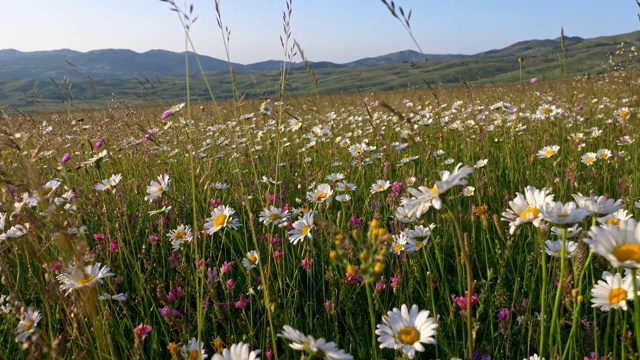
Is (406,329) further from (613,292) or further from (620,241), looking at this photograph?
(613,292)

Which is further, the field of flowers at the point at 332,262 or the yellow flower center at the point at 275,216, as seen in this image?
the yellow flower center at the point at 275,216

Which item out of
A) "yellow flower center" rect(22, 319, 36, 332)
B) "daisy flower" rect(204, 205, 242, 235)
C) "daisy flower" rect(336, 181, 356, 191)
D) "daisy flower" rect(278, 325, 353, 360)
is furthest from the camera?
"daisy flower" rect(336, 181, 356, 191)

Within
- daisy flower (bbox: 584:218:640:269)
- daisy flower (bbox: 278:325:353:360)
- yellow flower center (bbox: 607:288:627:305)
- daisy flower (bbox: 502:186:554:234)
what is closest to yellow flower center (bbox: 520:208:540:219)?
daisy flower (bbox: 502:186:554:234)

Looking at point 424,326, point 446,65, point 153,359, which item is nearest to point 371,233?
point 424,326

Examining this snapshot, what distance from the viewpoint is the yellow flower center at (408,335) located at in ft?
3.15

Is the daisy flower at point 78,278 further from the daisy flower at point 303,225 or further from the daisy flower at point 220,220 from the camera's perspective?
the daisy flower at point 303,225

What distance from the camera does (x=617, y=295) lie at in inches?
44.1

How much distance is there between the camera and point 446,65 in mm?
86438

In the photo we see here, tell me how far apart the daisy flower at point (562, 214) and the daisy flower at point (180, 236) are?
56.8 inches

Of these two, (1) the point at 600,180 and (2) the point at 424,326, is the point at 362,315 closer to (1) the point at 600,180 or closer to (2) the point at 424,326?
(2) the point at 424,326

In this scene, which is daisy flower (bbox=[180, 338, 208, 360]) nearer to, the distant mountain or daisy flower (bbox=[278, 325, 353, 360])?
daisy flower (bbox=[278, 325, 353, 360])

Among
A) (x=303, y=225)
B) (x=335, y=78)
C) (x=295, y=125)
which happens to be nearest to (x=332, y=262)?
(x=303, y=225)

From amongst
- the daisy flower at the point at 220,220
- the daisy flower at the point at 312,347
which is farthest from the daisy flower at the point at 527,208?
the daisy flower at the point at 220,220

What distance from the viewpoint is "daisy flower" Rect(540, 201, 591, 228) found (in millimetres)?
943
